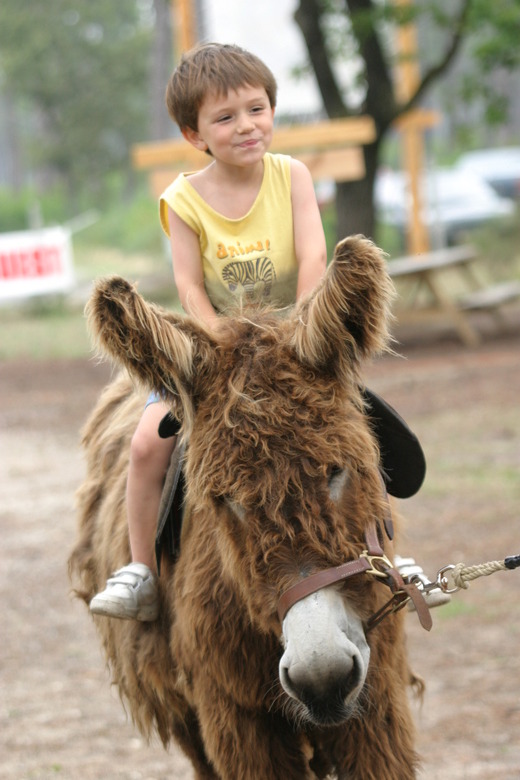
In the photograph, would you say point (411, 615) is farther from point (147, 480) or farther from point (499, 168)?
point (499, 168)

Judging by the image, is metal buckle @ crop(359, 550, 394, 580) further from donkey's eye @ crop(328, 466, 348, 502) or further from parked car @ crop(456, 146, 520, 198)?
parked car @ crop(456, 146, 520, 198)

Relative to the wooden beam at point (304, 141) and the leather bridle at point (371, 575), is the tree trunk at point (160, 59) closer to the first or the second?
the wooden beam at point (304, 141)

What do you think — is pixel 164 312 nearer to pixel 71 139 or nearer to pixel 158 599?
pixel 158 599

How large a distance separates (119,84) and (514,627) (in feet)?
142

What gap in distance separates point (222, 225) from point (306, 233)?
10.9 inches

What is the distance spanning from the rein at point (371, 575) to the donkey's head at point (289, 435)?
0.09 ft

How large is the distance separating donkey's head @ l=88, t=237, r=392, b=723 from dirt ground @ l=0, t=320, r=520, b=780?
1.74m

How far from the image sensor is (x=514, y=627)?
630 centimetres

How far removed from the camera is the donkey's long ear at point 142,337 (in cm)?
291

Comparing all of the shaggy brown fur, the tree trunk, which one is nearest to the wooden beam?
the shaggy brown fur

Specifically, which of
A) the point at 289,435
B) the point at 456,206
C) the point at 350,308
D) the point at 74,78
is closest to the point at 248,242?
the point at 350,308

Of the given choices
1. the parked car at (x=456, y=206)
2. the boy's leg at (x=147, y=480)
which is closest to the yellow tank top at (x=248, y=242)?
the boy's leg at (x=147, y=480)

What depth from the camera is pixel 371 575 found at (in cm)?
283

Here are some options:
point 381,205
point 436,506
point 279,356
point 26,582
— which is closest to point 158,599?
point 279,356
